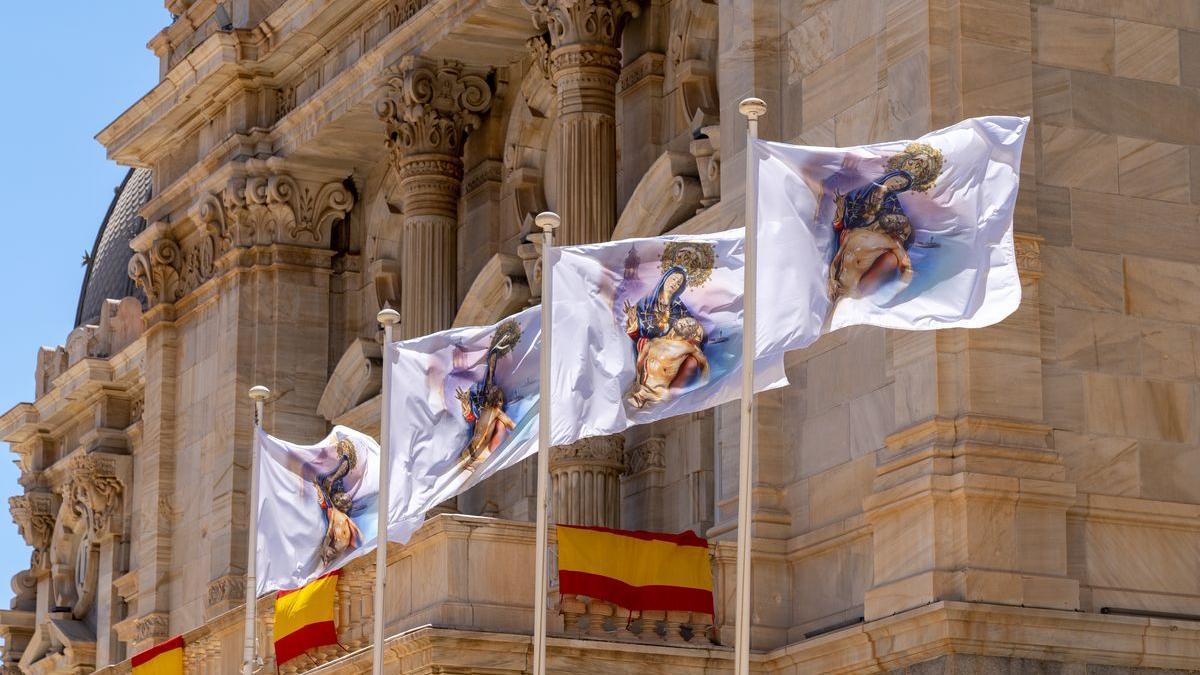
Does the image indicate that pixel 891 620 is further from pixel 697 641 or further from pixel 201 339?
pixel 201 339

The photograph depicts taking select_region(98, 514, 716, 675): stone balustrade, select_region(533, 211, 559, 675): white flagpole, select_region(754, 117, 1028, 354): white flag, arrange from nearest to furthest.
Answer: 1. select_region(754, 117, 1028, 354): white flag
2. select_region(533, 211, 559, 675): white flagpole
3. select_region(98, 514, 716, 675): stone balustrade

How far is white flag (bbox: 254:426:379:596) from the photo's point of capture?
29.9 m

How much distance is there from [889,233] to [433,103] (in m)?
18.6

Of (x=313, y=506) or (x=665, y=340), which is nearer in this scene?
(x=665, y=340)

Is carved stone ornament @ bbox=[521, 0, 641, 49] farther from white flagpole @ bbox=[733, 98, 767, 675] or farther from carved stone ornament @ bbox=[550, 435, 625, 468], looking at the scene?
white flagpole @ bbox=[733, 98, 767, 675]

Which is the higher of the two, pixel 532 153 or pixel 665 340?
pixel 532 153

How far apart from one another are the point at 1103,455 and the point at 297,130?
68.1ft

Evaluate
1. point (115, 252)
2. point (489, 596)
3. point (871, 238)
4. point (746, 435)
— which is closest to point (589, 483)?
point (489, 596)

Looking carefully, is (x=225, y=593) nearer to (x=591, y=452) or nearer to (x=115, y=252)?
(x=591, y=452)

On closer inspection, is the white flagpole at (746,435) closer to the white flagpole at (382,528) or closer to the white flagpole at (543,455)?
the white flagpole at (543,455)

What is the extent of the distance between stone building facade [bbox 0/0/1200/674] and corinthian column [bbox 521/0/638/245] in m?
0.04

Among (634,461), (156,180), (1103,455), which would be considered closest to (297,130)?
(156,180)

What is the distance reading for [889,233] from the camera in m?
23.2

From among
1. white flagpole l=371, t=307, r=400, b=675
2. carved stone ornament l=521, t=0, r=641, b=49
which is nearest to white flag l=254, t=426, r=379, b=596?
white flagpole l=371, t=307, r=400, b=675
